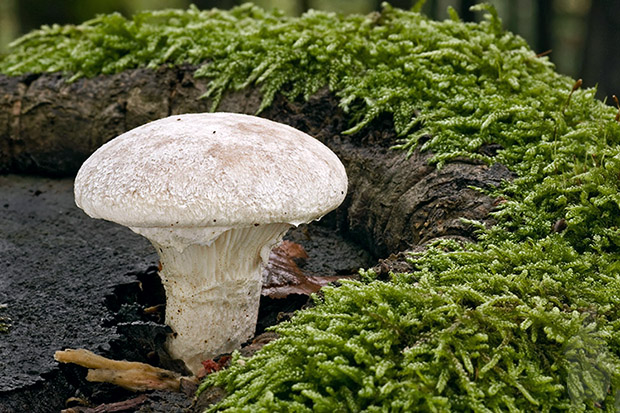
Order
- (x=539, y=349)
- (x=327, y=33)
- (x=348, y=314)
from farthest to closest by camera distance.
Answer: (x=327, y=33) < (x=348, y=314) < (x=539, y=349)

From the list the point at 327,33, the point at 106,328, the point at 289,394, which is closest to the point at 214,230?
the point at 289,394

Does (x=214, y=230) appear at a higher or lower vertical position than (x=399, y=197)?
higher

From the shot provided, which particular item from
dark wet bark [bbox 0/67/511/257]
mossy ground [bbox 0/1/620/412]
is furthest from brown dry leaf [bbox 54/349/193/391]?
dark wet bark [bbox 0/67/511/257]

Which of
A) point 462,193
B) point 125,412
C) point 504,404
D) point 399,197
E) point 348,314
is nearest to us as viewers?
point 504,404

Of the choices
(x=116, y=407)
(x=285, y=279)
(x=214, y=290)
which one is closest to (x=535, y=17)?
(x=285, y=279)

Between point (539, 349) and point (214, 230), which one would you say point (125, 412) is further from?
point (539, 349)

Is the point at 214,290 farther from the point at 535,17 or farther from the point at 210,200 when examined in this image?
the point at 535,17
